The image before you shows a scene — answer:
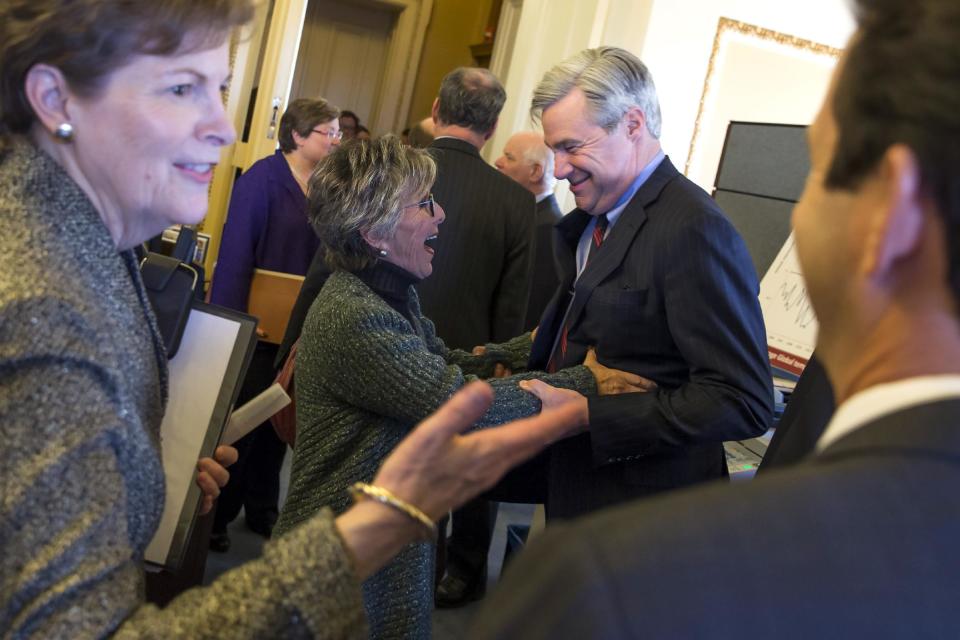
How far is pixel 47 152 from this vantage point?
1.05 meters

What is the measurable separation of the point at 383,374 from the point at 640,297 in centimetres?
55

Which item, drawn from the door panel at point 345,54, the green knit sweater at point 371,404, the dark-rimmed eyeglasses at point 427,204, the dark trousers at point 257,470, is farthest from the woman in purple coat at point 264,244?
the door panel at point 345,54

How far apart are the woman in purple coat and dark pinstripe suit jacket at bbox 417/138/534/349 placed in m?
0.52

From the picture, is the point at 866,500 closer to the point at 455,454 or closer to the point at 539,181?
the point at 455,454

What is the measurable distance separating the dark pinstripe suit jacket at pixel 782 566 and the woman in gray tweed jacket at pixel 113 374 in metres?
0.39

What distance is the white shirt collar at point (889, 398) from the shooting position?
24.9 inches

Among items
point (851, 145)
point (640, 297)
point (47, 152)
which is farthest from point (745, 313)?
point (47, 152)

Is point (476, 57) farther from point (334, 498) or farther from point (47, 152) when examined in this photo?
point (47, 152)

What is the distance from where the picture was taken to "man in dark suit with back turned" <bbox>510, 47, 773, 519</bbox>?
1.79 metres

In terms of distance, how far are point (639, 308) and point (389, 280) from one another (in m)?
0.60

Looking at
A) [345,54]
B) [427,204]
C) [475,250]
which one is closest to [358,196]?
[427,204]

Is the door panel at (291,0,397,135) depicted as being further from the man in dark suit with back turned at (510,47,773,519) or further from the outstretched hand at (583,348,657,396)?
the outstretched hand at (583,348,657,396)

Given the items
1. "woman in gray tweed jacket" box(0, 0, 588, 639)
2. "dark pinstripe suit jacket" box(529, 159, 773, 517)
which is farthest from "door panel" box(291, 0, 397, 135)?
"woman in gray tweed jacket" box(0, 0, 588, 639)

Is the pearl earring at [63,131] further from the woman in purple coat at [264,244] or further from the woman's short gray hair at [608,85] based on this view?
the woman in purple coat at [264,244]
